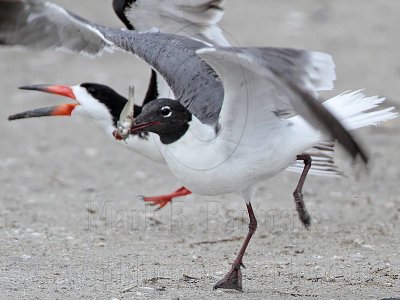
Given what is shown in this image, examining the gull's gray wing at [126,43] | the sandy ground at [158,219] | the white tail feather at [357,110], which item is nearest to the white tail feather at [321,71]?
the white tail feather at [357,110]

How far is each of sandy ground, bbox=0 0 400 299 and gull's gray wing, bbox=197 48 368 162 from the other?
100cm

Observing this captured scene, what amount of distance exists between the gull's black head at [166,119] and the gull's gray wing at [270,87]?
0.27 m

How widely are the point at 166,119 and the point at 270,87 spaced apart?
0.72m

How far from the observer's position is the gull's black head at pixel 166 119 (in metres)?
5.85

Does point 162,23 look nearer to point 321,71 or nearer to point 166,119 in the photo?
point 166,119

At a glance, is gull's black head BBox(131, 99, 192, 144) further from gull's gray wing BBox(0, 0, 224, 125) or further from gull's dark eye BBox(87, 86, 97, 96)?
gull's dark eye BBox(87, 86, 97, 96)

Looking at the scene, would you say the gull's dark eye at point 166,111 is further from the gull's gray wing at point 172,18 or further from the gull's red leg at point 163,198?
the gull's red leg at point 163,198

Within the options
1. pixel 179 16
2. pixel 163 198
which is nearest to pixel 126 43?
pixel 179 16

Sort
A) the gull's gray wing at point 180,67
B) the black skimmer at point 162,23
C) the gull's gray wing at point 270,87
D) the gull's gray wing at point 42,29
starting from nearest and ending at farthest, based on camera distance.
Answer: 1. the gull's gray wing at point 270,87
2. the gull's gray wing at point 180,67
3. the gull's gray wing at point 42,29
4. the black skimmer at point 162,23

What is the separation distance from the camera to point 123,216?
8.08 meters

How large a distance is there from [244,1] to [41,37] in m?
8.38

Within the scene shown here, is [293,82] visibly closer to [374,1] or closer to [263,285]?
[263,285]

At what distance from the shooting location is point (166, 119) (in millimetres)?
5848

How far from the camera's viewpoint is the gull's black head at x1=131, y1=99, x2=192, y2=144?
5.85 m
